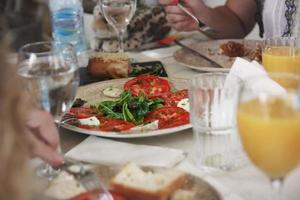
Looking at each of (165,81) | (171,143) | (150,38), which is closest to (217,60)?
(165,81)

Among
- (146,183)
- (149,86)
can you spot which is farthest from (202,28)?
(146,183)

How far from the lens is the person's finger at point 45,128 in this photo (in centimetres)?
92

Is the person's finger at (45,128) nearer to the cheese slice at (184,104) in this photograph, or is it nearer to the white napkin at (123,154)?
the white napkin at (123,154)

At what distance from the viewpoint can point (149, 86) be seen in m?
1.41

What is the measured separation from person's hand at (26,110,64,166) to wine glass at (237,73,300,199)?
324mm

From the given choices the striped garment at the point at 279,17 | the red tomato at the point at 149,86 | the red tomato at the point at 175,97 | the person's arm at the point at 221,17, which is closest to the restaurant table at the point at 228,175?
the red tomato at the point at 175,97

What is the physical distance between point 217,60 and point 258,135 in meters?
0.90

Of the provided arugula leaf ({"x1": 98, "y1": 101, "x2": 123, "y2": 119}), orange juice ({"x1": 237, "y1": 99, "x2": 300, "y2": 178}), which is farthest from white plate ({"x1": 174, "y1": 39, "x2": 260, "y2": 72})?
orange juice ({"x1": 237, "y1": 99, "x2": 300, "y2": 178})

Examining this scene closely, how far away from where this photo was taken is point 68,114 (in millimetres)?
1217

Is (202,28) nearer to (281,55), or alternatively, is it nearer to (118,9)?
(118,9)

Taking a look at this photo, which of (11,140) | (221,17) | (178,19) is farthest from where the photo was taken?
(221,17)

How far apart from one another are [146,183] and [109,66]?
737 millimetres

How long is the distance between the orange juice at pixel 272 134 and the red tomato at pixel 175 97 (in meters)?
0.50

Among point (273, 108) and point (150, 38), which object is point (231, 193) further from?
point (150, 38)
